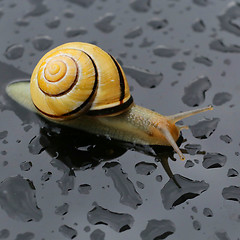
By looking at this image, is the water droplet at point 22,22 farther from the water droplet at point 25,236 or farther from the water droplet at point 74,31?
the water droplet at point 25,236

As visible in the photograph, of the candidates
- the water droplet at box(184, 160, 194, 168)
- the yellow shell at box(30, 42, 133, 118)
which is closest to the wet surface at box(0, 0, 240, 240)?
the water droplet at box(184, 160, 194, 168)

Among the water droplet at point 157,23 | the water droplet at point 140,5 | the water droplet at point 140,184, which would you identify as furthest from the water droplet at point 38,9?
the water droplet at point 140,184

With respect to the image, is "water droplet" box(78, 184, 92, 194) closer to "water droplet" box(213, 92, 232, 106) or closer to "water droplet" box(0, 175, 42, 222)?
"water droplet" box(0, 175, 42, 222)

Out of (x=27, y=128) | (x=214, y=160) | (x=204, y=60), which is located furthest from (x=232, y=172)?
(x=27, y=128)

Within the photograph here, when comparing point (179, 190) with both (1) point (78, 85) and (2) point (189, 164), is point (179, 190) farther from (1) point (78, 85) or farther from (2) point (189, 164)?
(1) point (78, 85)

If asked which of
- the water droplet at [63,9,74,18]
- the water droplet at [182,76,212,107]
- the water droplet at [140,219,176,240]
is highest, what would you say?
the water droplet at [63,9,74,18]

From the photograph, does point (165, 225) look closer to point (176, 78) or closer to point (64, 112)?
point (64, 112)
